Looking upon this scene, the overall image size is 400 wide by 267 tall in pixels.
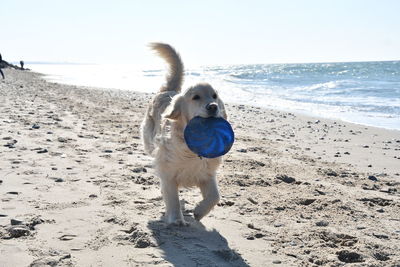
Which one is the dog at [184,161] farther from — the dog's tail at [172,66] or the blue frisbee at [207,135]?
the dog's tail at [172,66]

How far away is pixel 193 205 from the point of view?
15.5 feet

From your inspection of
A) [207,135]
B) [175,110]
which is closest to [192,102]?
[175,110]

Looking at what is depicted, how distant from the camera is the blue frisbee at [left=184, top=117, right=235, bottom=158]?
3848 millimetres

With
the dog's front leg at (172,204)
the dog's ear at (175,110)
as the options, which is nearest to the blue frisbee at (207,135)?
the dog's ear at (175,110)

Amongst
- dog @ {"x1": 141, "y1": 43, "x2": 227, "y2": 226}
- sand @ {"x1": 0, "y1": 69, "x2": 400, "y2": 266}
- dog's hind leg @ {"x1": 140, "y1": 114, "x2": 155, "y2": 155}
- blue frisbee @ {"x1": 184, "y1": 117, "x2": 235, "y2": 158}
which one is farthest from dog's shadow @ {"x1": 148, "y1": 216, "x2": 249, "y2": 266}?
dog's hind leg @ {"x1": 140, "y1": 114, "x2": 155, "y2": 155}

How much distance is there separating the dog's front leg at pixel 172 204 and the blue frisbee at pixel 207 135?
0.49 meters

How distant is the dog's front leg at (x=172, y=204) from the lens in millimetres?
3971

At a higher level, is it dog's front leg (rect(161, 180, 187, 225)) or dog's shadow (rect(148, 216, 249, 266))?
dog's front leg (rect(161, 180, 187, 225))

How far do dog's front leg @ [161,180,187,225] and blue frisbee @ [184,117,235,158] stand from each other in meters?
0.49

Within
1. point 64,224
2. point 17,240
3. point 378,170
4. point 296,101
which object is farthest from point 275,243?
point 296,101

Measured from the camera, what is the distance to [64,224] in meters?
3.71

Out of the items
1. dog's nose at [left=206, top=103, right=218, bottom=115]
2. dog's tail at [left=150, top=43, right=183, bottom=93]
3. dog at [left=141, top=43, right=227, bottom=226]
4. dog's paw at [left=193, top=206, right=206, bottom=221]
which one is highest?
dog's tail at [left=150, top=43, right=183, bottom=93]

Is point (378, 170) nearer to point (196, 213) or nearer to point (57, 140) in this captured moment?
point (196, 213)

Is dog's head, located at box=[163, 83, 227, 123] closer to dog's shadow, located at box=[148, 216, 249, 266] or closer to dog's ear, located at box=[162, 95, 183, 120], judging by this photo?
dog's ear, located at box=[162, 95, 183, 120]
